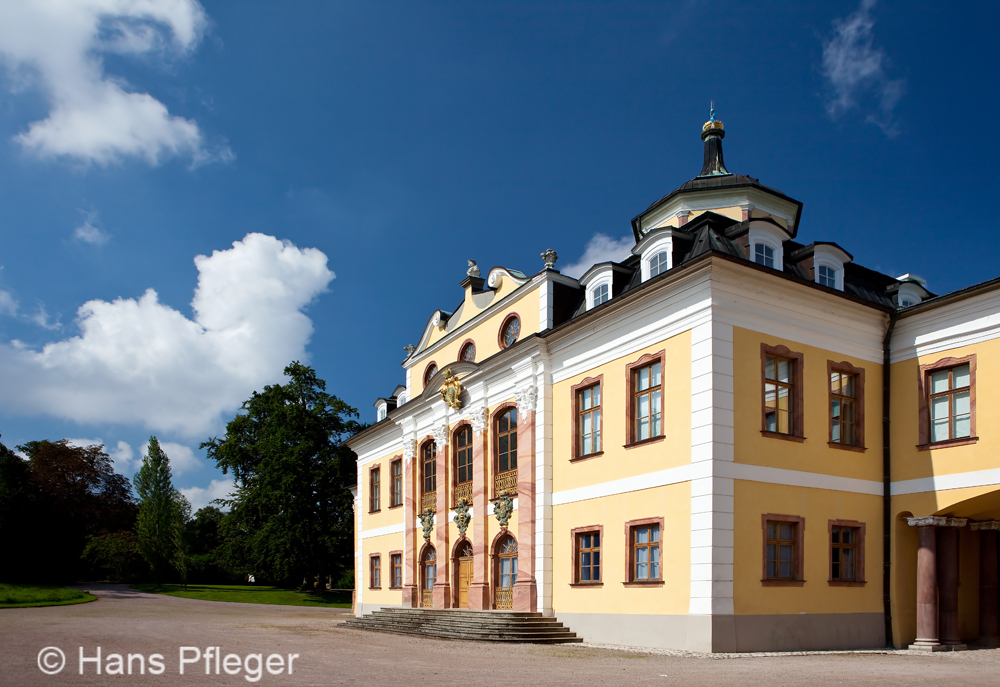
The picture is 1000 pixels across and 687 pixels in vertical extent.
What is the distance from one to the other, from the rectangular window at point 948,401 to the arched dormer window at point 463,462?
42.3 feet

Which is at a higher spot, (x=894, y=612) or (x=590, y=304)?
(x=590, y=304)

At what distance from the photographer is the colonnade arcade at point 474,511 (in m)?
22.3

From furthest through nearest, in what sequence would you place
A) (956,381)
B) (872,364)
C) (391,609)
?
(391,609), (872,364), (956,381)

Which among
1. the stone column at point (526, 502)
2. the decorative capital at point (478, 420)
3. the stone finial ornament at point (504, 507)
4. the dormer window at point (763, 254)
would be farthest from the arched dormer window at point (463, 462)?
the dormer window at point (763, 254)

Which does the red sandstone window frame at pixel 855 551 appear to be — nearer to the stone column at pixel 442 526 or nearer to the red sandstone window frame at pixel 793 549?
the red sandstone window frame at pixel 793 549

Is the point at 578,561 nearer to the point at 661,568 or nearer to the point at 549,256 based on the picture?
the point at 661,568

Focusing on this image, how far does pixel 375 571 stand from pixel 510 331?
14.4m

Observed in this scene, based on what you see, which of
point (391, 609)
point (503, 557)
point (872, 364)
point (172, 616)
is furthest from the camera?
point (172, 616)

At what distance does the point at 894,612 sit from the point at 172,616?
2486 centimetres

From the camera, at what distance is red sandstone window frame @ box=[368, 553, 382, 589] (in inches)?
1332

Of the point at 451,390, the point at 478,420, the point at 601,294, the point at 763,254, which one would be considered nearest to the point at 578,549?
the point at 478,420

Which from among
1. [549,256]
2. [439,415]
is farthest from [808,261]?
[439,415]

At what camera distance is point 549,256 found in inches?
931

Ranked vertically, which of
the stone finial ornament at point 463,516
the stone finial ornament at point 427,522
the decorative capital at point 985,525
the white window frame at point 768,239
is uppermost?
the white window frame at point 768,239
